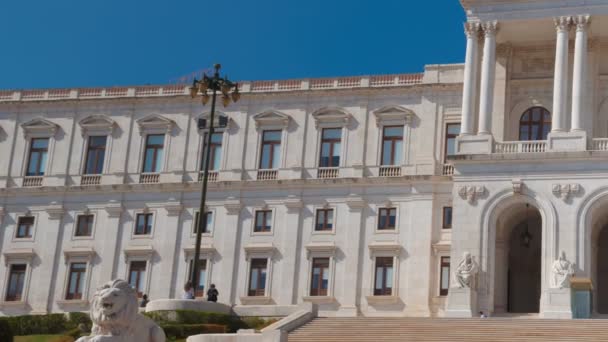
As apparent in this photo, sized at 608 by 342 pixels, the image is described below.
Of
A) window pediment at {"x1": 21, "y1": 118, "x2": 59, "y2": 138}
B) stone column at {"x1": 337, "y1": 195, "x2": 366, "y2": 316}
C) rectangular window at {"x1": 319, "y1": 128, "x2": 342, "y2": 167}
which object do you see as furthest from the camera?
window pediment at {"x1": 21, "y1": 118, "x2": 59, "y2": 138}

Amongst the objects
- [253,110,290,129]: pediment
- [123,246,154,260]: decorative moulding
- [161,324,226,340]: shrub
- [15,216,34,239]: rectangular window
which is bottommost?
[161,324,226,340]: shrub

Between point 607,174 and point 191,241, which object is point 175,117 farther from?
point 607,174

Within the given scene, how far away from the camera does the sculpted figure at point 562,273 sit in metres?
48.2

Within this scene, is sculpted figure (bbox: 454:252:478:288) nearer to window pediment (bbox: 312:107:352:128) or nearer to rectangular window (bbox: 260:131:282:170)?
window pediment (bbox: 312:107:352:128)

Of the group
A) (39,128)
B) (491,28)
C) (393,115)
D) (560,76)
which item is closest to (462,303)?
(560,76)

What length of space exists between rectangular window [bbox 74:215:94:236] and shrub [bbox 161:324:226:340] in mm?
22399

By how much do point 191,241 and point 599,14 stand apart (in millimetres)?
22373

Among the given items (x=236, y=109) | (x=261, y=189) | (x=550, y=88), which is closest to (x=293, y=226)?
(x=261, y=189)

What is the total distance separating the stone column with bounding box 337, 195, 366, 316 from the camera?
57.0m

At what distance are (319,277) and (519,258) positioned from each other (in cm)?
952

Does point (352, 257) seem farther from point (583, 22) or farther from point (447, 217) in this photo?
point (583, 22)

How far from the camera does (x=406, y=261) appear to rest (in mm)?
57062

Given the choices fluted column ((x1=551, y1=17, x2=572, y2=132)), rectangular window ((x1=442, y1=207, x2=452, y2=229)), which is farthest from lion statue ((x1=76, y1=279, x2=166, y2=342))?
rectangular window ((x1=442, y1=207, x2=452, y2=229))

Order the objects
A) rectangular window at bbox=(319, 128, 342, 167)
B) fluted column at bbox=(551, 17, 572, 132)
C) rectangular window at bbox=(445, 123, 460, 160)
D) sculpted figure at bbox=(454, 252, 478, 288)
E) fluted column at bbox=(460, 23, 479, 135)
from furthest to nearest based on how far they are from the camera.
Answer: rectangular window at bbox=(319, 128, 342, 167) < rectangular window at bbox=(445, 123, 460, 160) < fluted column at bbox=(460, 23, 479, 135) < fluted column at bbox=(551, 17, 572, 132) < sculpted figure at bbox=(454, 252, 478, 288)
